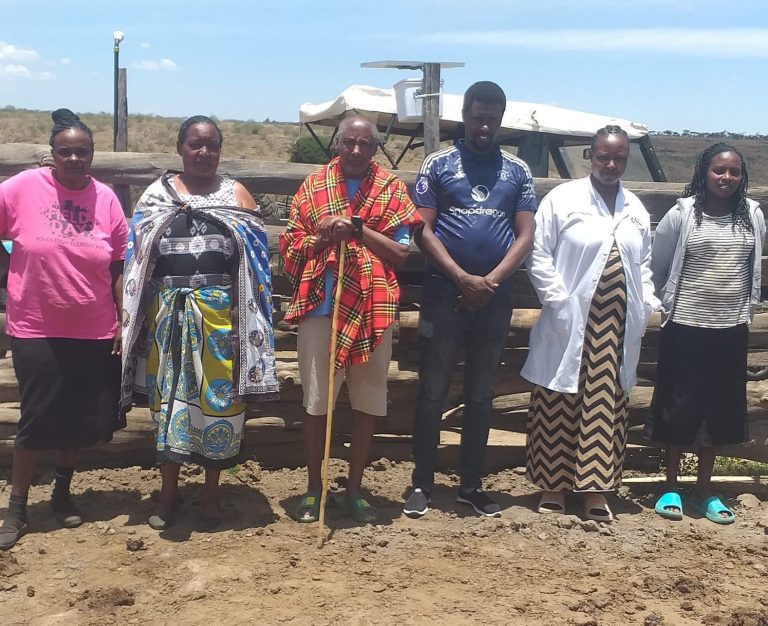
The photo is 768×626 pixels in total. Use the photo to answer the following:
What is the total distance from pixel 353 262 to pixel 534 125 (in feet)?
22.9

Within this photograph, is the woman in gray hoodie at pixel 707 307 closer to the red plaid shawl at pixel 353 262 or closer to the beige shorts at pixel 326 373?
the red plaid shawl at pixel 353 262

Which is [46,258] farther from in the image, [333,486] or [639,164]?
[639,164]

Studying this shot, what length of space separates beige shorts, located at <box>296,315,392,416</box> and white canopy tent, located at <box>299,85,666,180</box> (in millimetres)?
6391

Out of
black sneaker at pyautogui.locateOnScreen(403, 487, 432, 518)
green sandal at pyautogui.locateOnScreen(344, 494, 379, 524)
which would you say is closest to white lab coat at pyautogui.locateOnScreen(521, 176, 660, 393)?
black sneaker at pyautogui.locateOnScreen(403, 487, 432, 518)

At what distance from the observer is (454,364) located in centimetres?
426

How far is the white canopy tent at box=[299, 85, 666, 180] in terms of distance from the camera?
10281 mm

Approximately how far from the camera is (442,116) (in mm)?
10477

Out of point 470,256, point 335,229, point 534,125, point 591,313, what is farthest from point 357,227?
point 534,125

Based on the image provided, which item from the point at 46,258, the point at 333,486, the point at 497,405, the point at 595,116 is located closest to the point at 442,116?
the point at 595,116

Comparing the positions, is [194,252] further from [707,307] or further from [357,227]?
[707,307]

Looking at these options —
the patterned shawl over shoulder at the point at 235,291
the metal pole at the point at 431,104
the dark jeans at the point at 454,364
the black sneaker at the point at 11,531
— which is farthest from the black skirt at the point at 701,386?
the metal pole at the point at 431,104

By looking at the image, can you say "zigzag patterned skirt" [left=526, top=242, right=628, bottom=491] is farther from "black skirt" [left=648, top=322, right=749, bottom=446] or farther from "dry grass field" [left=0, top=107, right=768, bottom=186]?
"dry grass field" [left=0, top=107, right=768, bottom=186]

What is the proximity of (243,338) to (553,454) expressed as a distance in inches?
70.3

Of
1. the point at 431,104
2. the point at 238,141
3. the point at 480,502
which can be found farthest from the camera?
the point at 238,141
